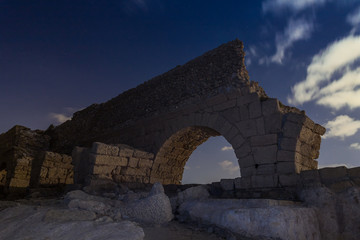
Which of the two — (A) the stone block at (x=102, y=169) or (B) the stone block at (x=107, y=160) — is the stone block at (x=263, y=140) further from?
(A) the stone block at (x=102, y=169)

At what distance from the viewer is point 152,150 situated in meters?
7.90

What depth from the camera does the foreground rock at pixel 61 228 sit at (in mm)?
2106

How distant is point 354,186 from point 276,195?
1.50 m

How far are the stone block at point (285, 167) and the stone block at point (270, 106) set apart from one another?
1172 millimetres

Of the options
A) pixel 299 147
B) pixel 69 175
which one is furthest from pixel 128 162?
pixel 299 147

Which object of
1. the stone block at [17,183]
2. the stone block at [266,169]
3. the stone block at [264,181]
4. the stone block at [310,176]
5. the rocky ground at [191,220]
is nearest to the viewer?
the rocky ground at [191,220]

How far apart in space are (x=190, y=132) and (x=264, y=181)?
9.44 feet

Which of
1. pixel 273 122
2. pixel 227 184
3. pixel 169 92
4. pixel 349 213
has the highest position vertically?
pixel 169 92

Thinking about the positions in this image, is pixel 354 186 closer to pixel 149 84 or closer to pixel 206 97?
pixel 206 97

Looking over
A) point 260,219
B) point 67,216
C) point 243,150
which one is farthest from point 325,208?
point 67,216

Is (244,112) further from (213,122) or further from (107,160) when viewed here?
(107,160)

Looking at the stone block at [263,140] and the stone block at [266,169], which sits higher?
the stone block at [263,140]

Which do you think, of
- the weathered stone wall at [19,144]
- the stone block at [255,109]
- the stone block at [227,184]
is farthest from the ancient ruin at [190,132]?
the weathered stone wall at [19,144]

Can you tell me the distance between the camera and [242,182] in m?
5.58
